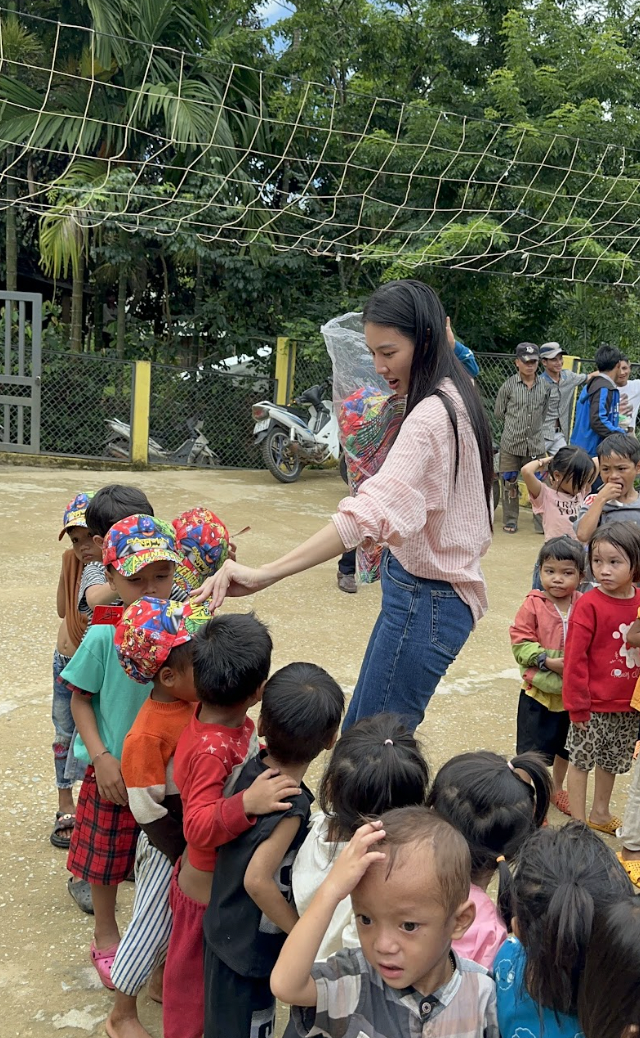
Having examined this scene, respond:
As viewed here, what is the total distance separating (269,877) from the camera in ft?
4.98

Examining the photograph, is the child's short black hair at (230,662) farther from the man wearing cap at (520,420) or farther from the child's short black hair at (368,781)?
the man wearing cap at (520,420)

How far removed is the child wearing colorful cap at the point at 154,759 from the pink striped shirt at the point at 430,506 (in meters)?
0.41

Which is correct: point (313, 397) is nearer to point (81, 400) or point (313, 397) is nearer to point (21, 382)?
point (81, 400)

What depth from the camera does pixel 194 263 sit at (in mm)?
10828

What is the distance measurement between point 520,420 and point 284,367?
3683 mm

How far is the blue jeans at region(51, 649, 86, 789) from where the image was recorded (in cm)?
265

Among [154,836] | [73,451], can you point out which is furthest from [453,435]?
[73,451]

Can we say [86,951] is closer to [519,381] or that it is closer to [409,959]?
[409,959]

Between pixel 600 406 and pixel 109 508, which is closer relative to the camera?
pixel 109 508

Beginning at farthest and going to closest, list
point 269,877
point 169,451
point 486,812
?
point 169,451, point 486,812, point 269,877

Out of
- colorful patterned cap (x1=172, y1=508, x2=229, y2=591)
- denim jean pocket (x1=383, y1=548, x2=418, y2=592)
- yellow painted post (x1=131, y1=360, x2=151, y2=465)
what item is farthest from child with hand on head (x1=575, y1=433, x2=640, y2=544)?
yellow painted post (x1=131, y1=360, x2=151, y2=465)

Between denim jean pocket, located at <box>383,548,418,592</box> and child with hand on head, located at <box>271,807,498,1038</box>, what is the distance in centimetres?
77

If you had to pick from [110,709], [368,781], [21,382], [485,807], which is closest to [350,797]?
[368,781]

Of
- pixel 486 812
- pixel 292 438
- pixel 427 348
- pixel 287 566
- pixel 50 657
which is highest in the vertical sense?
pixel 427 348
